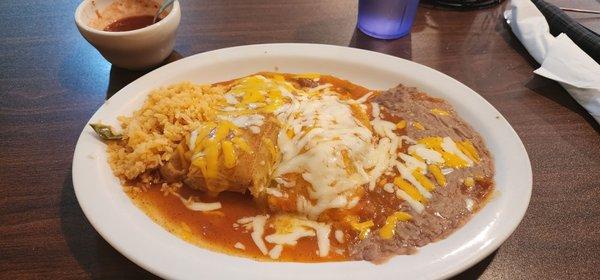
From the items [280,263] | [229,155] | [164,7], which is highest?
[164,7]

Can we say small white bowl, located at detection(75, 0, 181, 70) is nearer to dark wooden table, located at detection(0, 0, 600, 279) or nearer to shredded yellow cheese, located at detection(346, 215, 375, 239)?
dark wooden table, located at detection(0, 0, 600, 279)

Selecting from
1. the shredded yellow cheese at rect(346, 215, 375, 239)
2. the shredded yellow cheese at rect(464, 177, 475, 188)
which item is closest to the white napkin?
the shredded yellow cheese at rect(464, 177, 475, 188)

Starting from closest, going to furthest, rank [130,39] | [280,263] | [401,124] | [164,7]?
[280,263], [401,124], [130,39], [164,7]

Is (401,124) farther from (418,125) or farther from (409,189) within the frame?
(409,189)

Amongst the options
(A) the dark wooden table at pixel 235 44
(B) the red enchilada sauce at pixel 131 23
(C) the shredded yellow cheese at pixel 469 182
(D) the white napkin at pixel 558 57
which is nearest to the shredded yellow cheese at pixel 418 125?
(C) the shredded yellow cheese at pixel 469 182

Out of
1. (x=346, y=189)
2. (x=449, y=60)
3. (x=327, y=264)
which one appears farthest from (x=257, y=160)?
(x=449, y=60)

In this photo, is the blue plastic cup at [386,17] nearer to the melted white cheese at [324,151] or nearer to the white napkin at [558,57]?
the white napkin at [558,57]

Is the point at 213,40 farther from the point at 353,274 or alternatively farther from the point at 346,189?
the point at 353,274

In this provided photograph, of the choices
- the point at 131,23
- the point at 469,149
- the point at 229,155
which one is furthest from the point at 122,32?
the point at 469,149

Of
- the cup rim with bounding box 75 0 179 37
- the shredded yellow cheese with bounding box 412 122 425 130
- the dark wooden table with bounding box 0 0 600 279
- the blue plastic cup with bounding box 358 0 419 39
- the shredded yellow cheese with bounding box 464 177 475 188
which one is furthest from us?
the blue plastic cup with bounding box 358 0 419 39
